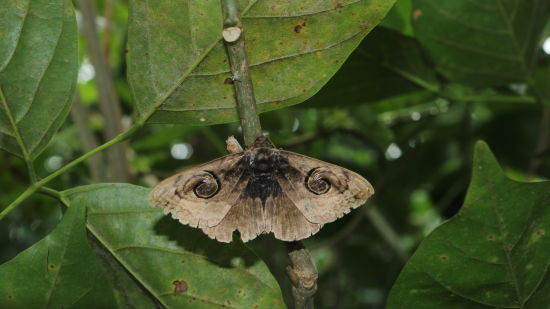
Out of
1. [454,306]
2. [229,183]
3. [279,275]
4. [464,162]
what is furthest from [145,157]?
[454,306]

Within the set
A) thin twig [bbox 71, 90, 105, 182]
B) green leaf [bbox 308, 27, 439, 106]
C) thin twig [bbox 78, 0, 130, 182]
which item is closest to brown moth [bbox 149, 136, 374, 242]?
green leaf [bbox 308, 27, 439, 106]

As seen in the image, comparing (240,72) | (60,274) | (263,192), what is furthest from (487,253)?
(60,274)

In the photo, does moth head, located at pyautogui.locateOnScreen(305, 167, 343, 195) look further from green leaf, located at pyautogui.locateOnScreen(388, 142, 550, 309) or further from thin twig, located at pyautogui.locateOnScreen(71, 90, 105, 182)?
thin twig, located at pyautogui.locateOnScreen(71, 90, 105, 182)

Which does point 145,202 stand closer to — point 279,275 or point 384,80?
point 384,80

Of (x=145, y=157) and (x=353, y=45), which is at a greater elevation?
(x=353, y=45)

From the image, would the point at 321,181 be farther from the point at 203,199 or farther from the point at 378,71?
the point at 378,71

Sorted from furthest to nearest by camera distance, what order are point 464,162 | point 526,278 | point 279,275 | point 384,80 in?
point 464,162
point 279,275
point 384,80
point 526,278

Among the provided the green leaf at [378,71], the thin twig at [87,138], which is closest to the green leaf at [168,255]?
the green leaf at [378,71]
